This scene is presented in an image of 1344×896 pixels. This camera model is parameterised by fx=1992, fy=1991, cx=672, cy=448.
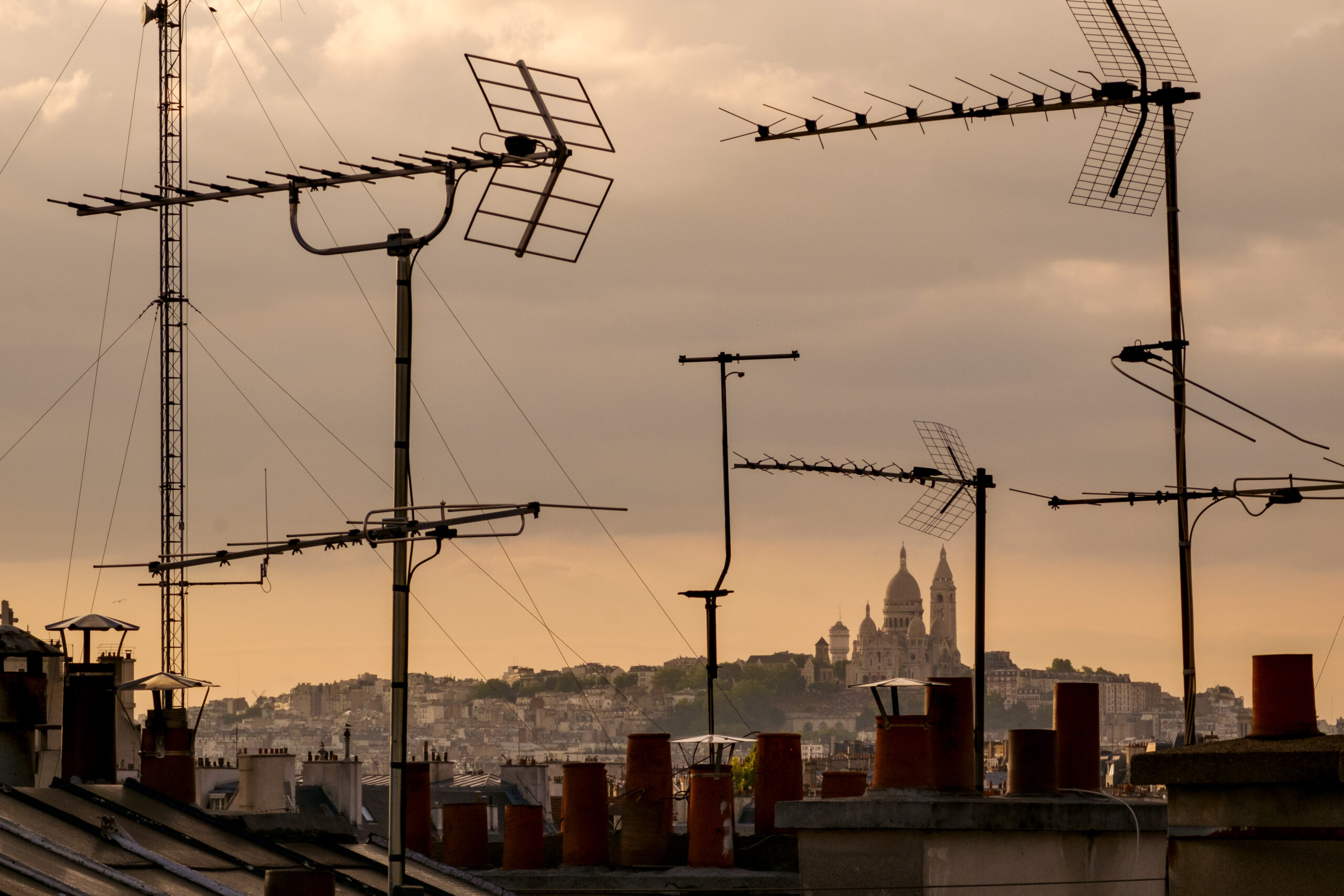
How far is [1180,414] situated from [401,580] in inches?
387

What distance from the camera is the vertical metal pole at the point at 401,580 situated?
16031 millimetres

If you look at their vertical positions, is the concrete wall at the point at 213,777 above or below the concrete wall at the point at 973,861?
below

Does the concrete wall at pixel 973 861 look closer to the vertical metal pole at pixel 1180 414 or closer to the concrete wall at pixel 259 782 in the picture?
the vertical metal pole at pixel 1180 414

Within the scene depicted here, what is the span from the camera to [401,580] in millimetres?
16406

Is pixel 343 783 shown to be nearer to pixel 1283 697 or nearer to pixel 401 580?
pixel 401 580

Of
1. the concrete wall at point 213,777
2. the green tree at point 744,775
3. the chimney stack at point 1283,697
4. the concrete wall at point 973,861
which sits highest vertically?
the chimney stack at point 1283,697

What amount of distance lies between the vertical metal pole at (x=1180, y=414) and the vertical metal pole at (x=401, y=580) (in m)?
8.94

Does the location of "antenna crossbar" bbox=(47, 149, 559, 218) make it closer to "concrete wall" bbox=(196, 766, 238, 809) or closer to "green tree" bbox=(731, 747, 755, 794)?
"concrete wall" bbox=(196, 766, 238, 809)

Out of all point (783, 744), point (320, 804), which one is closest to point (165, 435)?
point (320, 804)

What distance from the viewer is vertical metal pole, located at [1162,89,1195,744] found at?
21531 millimetres

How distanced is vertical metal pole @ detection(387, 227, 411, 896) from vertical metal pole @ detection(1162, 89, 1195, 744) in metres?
8.94

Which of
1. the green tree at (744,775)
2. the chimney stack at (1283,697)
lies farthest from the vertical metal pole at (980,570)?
the green tree at (744,775)

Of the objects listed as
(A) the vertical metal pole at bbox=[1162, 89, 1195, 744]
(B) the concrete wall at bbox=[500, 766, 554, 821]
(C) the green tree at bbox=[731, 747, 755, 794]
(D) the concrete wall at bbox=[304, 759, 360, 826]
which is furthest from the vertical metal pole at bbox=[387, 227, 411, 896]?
(C) the green tree at bbox=[731, 747, 755, 794]

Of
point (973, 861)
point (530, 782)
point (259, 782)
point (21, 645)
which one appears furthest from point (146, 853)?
point (530, 782)
